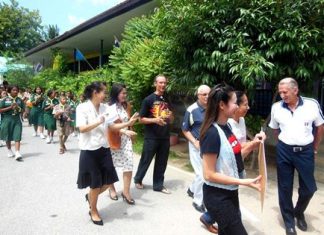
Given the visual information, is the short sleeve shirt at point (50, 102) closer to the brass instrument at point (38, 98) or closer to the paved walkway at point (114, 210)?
the brass instrument at point (38, 98)

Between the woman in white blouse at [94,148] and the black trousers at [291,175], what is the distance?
1911 mm

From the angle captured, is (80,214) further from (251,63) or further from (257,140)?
(251,63)

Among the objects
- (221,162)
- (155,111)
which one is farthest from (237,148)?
(155,111)

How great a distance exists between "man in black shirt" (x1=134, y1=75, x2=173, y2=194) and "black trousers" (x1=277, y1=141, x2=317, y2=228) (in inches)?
73.6

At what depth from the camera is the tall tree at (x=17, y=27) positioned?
137 feet

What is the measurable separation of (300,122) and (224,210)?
1.88 meters

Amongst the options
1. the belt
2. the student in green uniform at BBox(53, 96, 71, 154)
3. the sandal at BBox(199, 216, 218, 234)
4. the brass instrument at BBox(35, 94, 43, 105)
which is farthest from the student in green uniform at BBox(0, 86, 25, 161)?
the belt

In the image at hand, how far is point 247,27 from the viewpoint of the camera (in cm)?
573

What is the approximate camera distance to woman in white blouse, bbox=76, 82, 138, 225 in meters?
4.57

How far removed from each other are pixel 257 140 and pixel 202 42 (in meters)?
3.33

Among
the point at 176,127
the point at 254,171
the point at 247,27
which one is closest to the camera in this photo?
the point at 247,27

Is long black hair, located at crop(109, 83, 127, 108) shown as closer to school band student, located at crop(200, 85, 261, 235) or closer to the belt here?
the belt

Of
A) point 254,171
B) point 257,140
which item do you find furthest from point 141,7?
point 257,140

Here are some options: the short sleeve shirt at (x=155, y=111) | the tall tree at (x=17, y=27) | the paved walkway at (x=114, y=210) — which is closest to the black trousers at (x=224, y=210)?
the paved walkway at (x=114, y=210)
